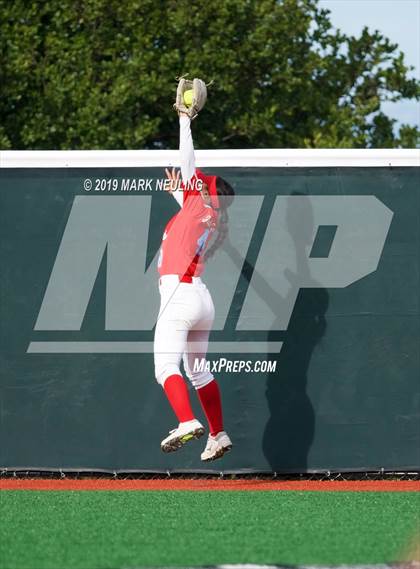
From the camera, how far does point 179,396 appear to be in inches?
327

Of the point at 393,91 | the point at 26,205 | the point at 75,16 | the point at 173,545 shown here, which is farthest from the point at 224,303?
the point at 393,91

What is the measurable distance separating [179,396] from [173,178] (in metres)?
1.59

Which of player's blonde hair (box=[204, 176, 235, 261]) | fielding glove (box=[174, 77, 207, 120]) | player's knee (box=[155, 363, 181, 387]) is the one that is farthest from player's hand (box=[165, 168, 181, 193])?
player's knee (box=[155, 363, 181, 387])

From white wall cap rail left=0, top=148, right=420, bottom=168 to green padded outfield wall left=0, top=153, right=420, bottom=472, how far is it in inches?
Result: 2.2

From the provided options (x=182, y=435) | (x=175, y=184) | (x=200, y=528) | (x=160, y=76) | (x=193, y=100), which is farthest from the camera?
(x=160, y=76)

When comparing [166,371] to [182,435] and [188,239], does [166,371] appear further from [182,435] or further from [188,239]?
[188,239]

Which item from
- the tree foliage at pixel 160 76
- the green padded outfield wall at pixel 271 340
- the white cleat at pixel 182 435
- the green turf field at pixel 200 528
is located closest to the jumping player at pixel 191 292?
the green padded outfield wall at pixel 271 340

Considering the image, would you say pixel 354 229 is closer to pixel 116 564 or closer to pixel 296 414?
pixel 296 414

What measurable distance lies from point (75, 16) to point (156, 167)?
45.7ft

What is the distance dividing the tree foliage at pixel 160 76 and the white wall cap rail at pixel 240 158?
11.5 m

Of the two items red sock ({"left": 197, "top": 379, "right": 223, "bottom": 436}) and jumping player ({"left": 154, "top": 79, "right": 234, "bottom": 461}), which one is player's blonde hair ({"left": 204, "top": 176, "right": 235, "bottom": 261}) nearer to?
jumping player ({"left": 154, "top": 79, "right": 234, "bottom": 461})

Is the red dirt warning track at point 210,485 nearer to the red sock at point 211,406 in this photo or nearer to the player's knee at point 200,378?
the red sock at point 211,406

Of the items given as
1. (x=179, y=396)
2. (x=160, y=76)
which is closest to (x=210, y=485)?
(x=179, y=396)

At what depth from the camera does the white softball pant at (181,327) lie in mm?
8516
